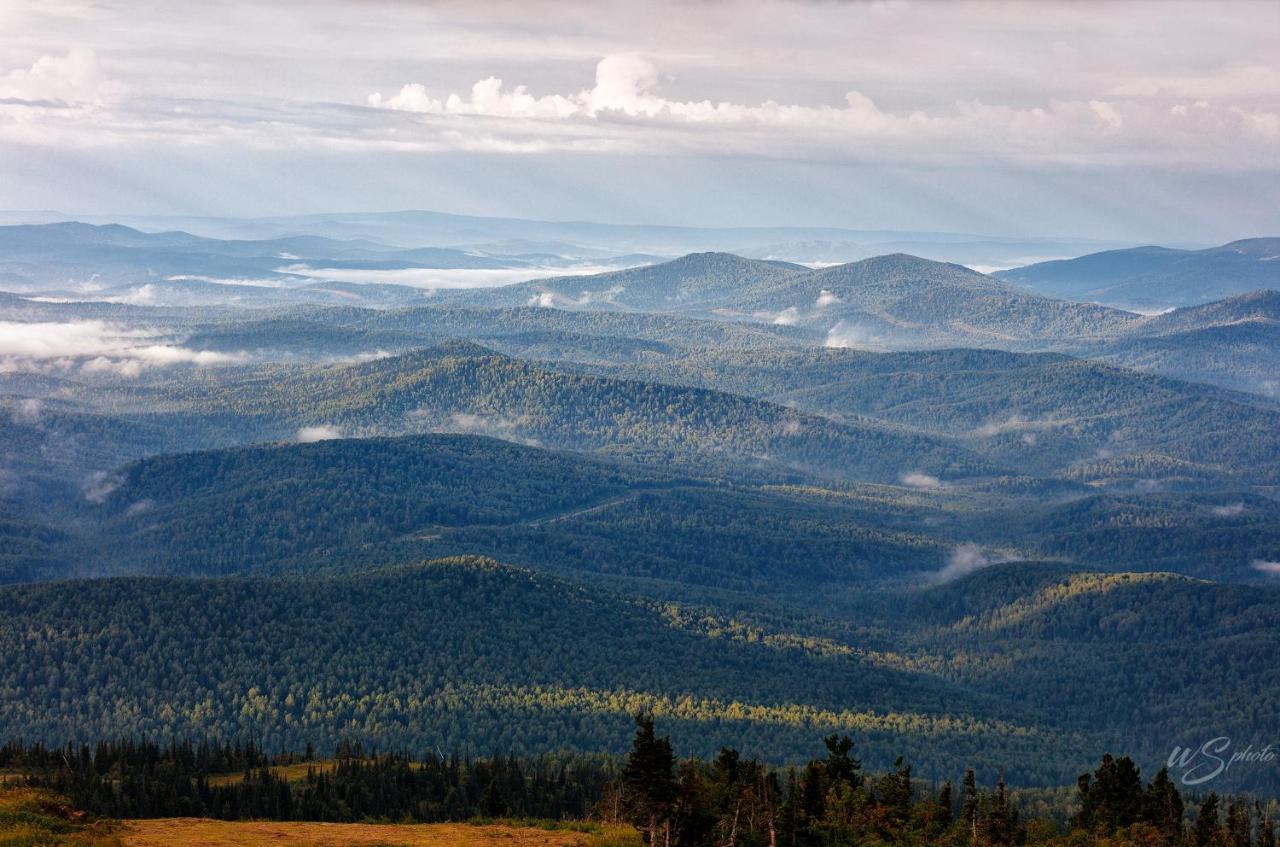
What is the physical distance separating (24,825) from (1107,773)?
84.8 meters

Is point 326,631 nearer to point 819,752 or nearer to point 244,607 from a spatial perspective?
point 244,607

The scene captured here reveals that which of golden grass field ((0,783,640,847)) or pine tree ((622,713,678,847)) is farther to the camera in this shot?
pine tree ((622,713,678,847))

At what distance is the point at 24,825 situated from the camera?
268ft

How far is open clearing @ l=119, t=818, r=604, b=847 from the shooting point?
285 ft

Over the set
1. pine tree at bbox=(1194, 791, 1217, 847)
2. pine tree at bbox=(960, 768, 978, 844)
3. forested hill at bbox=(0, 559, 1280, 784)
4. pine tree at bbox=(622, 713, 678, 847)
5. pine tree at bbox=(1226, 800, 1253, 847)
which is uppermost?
pine tree at bbox=(622, 713, 678, 847)

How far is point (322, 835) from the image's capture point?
9212 centimetres

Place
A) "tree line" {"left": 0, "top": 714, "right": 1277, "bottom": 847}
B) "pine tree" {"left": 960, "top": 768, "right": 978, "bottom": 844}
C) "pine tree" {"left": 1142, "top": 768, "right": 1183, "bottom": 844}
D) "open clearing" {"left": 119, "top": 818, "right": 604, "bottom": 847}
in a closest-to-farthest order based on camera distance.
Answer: "open clearing" {"left": 119, "top": 818, "right": 604, "bottom": 847}
"tree line" {"left": 0, "top": 714, "right": 1277, "bottom": 847}
"pine tree" {"left": 960, "top": 768, "right": 978, "bottom": 844}
"pine tree" {"left": 1142, "top": 768, "right": 1183, "bottom": 844}

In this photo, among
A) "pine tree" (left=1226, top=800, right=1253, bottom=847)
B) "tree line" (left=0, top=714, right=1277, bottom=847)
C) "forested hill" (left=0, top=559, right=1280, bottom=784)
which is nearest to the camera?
"tree line" (left=0, top=714, right=1277, bottom=847)

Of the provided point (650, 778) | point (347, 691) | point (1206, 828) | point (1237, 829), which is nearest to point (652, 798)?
point (650, 778)

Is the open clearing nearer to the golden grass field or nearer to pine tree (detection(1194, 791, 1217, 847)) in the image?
the golden grass field

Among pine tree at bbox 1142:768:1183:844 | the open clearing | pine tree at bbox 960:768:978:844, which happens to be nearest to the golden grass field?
the open clearing

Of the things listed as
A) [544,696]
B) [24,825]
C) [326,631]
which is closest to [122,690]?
[326,631]

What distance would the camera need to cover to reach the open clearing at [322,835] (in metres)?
86.8

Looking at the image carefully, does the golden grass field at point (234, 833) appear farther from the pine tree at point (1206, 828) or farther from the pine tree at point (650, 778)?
the pine tree at point (1206, 828)
